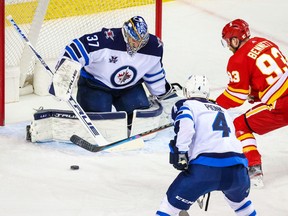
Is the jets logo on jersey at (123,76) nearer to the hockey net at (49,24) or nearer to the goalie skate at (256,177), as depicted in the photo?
the hockey net at (49,24)

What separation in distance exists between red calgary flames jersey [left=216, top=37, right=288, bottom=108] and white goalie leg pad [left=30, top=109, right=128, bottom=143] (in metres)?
0.71

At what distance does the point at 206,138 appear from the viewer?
423 centimetres

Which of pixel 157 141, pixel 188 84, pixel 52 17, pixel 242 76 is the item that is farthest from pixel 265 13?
pixel 188 84

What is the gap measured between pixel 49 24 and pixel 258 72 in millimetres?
1844

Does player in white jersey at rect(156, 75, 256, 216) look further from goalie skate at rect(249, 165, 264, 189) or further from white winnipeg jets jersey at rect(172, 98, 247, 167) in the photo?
goalie skate at rect(249, 165, 264, 189)

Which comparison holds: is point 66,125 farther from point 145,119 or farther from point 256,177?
point 256,177

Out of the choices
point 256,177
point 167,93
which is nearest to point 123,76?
point 167,93

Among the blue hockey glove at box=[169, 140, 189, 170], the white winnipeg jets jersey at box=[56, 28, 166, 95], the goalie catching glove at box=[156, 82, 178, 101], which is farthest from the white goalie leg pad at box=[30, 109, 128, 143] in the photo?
the blue hockey glove at box=[169, 140, 189, 170]

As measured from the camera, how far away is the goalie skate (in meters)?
5.06

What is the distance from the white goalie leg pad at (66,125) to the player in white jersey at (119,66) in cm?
11

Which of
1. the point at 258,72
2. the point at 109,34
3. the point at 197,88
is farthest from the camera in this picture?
the point at 109,34

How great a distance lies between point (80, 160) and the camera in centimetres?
534

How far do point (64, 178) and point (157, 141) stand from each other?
77 cm

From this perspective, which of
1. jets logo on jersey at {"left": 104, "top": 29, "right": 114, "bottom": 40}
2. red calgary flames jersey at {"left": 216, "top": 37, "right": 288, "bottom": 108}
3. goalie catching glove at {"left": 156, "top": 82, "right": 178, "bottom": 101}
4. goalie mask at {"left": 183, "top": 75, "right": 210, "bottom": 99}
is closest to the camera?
goalie mask at {"left": 183, "top": 75, "right": 210, "bottom": 99}
